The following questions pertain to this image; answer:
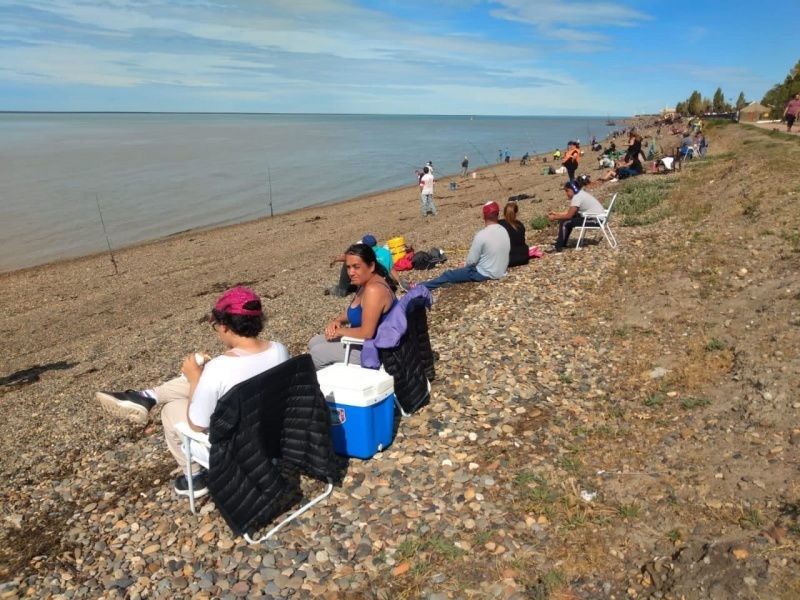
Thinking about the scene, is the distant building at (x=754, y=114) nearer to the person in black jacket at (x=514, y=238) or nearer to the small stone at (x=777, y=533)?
the person in black jacket at (x=514, y=238)

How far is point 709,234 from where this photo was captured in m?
10.9

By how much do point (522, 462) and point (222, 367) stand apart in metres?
2.44

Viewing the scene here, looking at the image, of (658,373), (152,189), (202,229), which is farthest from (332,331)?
(152,189)

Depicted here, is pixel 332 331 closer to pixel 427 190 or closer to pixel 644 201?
pixel 644 201

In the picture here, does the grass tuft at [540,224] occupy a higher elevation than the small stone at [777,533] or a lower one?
lower

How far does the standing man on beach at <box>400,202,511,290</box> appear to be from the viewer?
9.55 metres

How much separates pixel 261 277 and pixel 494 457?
11.5 meters

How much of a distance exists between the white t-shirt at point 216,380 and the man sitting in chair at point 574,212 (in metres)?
8.32

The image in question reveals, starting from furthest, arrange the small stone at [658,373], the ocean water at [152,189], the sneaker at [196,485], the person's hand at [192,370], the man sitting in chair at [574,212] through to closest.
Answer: the ocean water at [152,189] → the man sitting in chair at [574,212] → the small stone at [658,373] → the sneaker at [196,485] → the person's hand at [192,370]

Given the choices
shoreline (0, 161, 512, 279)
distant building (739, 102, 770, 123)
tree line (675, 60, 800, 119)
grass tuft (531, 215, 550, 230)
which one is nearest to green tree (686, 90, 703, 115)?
tree line (675, 60, 800, 119)

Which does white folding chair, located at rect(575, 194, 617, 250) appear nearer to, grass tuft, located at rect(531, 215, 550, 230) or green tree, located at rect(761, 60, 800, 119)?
grass tuft, located at rect(531, 215, 550, 230)

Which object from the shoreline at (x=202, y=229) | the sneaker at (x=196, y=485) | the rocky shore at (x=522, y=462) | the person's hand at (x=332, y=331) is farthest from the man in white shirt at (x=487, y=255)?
the shoreline at (x=202, y=229)

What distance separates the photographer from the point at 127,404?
4367 millimetres

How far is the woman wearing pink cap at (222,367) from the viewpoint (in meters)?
3.67
